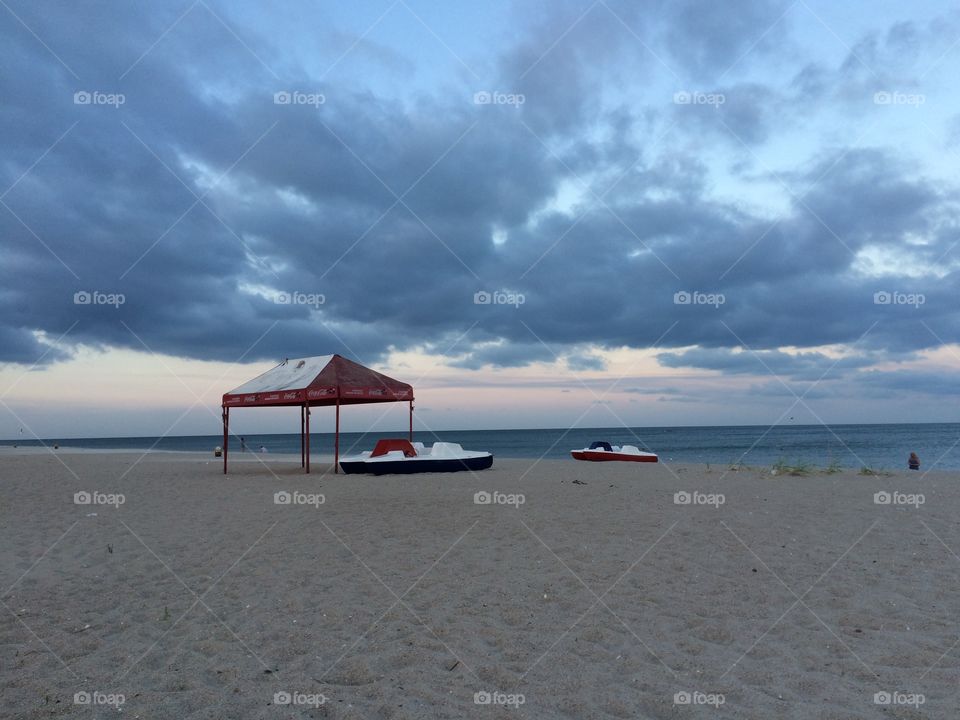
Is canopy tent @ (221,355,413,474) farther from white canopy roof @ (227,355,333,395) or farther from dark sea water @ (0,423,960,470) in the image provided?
dark sea water @ (0,423,960,470)

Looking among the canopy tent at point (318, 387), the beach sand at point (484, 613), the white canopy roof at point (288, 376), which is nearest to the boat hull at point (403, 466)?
the canopy tent at point (318, 387)

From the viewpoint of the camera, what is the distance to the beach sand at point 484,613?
409 centimetres

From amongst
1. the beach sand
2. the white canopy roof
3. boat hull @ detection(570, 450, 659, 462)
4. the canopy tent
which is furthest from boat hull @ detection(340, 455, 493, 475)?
boat hull @ detection(570, 450, 659, 462)

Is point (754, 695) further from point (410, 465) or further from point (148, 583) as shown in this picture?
point (410, 465)

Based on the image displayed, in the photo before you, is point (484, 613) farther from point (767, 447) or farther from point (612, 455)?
point (767, 447)

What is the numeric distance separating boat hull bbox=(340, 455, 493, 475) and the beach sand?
7474mm

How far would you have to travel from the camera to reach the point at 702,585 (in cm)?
640

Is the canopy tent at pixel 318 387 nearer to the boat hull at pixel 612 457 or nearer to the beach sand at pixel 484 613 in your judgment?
the beach sand at pixel 484 613

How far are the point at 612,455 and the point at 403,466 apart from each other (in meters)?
10.8

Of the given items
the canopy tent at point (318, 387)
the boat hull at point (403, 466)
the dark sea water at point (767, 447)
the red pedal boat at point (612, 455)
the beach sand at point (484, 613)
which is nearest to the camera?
the beach sand at point (484, 613)

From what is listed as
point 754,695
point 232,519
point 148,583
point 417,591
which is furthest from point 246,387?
point 754,695

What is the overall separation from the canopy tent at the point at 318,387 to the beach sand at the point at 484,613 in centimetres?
689

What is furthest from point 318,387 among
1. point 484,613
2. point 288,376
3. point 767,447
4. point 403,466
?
point 767,447

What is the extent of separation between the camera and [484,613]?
5.57 m
